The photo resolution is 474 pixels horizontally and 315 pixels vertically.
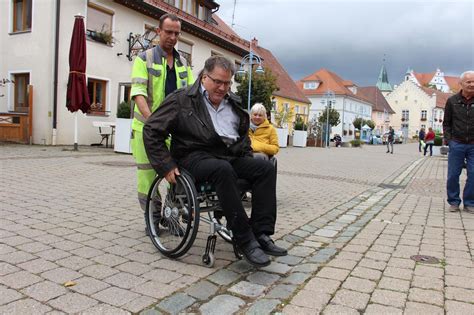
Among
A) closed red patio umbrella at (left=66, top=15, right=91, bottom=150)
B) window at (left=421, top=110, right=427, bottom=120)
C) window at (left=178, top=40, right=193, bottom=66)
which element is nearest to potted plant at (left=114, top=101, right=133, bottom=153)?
closed red patio umbrella at (left=66, top=15, right=91, bottom=150)

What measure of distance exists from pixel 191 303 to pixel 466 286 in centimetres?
193

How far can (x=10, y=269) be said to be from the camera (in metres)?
3.01

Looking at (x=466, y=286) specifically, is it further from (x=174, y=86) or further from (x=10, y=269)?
(x=10, y=269)

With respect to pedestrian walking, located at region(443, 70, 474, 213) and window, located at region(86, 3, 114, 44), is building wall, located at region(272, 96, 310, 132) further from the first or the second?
pedestrian walking, located at region(443, 70, 474, 213)

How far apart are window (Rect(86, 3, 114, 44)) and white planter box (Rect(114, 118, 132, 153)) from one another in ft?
17.2

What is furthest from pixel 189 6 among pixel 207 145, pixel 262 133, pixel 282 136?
pixel 207 145

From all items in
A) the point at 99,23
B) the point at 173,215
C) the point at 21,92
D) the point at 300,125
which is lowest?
the point at 173,215

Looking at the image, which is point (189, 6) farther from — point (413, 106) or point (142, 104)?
point (413, 106)

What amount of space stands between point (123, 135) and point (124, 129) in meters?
0.19

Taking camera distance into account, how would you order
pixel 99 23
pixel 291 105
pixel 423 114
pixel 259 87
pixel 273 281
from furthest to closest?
pixel 423 114
pixel 291 105
pixel 259 87
pixel 99 23
pixel 273 281

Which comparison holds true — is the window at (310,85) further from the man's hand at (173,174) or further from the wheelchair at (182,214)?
the man's hand at (173,174)

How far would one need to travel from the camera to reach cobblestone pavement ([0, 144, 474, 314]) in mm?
2654

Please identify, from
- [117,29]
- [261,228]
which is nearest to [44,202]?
[261,228]

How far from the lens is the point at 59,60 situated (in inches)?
619
